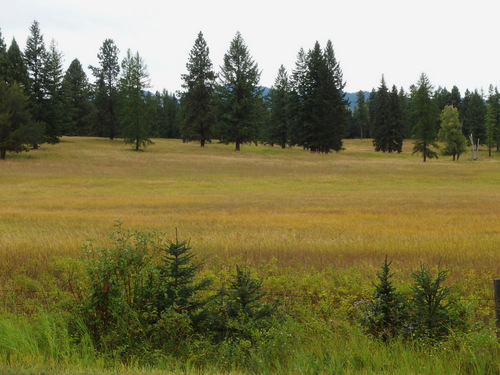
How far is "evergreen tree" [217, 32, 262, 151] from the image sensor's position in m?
64.1

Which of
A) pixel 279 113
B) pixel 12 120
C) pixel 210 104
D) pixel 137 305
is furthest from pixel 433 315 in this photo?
pixel 279 113

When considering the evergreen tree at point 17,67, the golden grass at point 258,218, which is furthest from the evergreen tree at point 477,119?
the evergreen tree at point 17,67

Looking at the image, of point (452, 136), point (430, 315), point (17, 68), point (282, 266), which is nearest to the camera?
point (430, 315)

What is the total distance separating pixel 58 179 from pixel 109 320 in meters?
32.4

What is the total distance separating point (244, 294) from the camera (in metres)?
6.00

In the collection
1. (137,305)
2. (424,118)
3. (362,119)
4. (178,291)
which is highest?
(362,119)

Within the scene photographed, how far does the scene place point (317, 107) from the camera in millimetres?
68938

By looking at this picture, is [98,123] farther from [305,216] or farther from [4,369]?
[4,369]

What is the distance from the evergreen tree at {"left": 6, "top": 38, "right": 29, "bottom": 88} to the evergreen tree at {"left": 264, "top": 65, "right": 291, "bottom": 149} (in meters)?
40.9

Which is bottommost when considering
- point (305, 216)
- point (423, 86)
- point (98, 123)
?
point (305, 216)

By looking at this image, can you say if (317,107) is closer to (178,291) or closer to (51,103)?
(51,103)

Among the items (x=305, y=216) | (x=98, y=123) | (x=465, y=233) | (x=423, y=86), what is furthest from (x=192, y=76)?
(x=465, y=233)

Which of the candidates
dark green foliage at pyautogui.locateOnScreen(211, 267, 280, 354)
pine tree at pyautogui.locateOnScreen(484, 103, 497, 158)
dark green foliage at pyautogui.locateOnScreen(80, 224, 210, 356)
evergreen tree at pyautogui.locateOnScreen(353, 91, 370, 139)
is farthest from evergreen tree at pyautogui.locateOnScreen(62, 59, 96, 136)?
dark green foliage at pyautogui.locateOnScreen(211, 267, 280, 354)

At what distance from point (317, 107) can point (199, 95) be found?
1931 cm
